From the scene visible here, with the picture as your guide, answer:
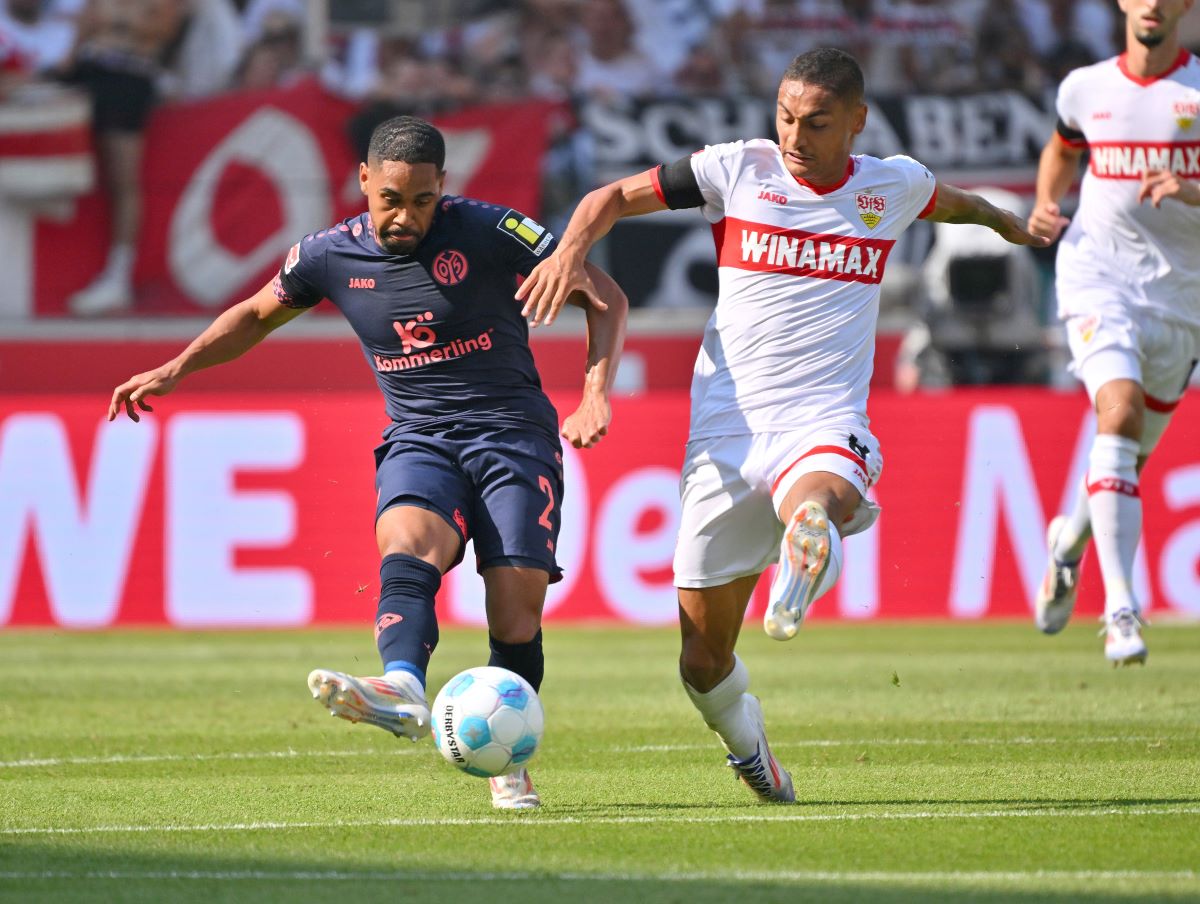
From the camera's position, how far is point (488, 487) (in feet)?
20.5

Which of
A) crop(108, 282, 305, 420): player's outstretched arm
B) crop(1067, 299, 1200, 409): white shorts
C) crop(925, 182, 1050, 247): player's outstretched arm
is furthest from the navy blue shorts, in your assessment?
crop(1067, 299, 1200, 409): white shorts

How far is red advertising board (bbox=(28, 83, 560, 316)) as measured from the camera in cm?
1752

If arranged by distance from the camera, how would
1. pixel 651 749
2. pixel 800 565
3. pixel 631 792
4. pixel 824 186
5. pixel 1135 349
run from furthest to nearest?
pixel 1135 349, pixel 651 749, pixel 631 792, pixel 824 186, pixel 800 565

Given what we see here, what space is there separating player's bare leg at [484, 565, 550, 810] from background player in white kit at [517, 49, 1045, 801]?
492 mm

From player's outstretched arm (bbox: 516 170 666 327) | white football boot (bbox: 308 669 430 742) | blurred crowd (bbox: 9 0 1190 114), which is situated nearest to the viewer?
white football boot (bbox: 308 669 430 742)

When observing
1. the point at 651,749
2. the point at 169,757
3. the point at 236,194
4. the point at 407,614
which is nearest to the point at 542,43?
the point at 236,194

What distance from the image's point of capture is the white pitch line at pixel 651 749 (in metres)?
7.59

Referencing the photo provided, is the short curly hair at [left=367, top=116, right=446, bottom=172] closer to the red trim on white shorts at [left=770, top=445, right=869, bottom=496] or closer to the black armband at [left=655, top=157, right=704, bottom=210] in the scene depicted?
the black armband at [left=655, top=157, right=704, bottom=210]

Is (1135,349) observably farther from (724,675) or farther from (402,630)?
(402,630)

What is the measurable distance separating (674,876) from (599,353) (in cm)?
186

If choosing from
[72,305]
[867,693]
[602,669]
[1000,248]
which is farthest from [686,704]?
[72,305]

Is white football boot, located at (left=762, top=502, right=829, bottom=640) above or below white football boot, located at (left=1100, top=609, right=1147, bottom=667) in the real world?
above

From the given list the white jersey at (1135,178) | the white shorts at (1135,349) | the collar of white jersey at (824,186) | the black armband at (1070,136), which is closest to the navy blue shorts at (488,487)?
the collar of white jersey at (824,186)

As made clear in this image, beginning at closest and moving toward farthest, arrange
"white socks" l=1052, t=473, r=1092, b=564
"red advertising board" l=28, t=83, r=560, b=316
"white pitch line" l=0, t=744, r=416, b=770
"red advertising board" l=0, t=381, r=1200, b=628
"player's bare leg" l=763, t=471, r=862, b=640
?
1. "player's bare leg" l=763, t=471, r=862, b=640
2. "white pitch line" l=0, t=744, r=416, b=770
3. "white socks" l=1052, t=473, r=1092, b=564
4. "red advertising board" l=0, t=381, r=1200, b=628
5. "red advertising board" l=28, t=83, r=560, b=316
